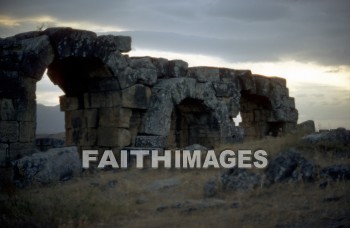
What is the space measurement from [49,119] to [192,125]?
6079 cm

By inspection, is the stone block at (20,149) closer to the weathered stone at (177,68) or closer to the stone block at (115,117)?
the stone block at (115,117)

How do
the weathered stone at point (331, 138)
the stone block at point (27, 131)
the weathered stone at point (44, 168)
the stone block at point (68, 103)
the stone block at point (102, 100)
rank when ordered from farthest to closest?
the stone block at point (68, 103), the stone block at point (102, 100), the stone block at point (27, 131), the weathered stone at point (331, 138), the weathered stone at point (44, 168)

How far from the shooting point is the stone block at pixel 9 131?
9367 millimetres

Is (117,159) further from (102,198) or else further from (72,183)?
(102,198)

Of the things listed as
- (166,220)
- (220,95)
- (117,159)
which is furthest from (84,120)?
(166,220)

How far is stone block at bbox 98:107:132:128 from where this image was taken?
461 inches

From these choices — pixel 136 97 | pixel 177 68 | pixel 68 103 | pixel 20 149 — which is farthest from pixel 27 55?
pixel 177 68

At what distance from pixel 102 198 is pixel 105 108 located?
18.5ft

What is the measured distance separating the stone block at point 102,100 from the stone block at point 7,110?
2.90 m

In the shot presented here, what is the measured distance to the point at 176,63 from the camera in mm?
14156

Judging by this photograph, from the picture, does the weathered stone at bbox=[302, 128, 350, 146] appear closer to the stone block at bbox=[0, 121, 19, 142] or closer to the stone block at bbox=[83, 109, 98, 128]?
the stone block at bbox=[83, 109, 98, 128]

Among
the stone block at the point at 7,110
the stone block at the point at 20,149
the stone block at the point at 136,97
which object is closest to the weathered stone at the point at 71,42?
the stone block at the point at 136,97

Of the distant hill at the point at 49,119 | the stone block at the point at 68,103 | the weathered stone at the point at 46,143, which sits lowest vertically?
the weathered stone at the point at 46,143

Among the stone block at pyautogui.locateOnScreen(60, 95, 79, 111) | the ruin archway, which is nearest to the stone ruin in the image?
the stone block at pyautogui.locateOnScreen(60, 95, 79, 111)
